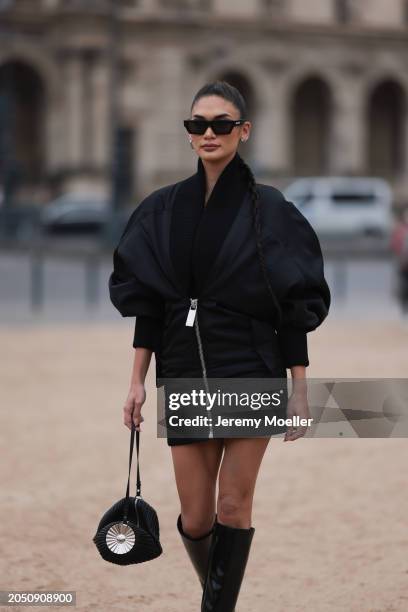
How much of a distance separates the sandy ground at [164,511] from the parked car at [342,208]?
94.5 feet

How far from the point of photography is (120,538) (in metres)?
4.29

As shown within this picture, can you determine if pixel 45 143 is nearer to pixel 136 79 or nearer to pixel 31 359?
pixel 136 79

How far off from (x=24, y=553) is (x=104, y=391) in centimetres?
542

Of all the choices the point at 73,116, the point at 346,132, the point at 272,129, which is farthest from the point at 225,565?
the point at 346,132

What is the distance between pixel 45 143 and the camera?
51.0 m

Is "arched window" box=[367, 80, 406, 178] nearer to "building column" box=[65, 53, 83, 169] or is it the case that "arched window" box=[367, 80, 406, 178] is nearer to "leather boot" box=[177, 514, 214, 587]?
"building column" box=[65, 53, 83, 169]

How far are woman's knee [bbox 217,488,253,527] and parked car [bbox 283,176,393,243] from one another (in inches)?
→ 1412

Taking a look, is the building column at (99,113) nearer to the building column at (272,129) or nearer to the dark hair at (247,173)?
the building column at (272,129)

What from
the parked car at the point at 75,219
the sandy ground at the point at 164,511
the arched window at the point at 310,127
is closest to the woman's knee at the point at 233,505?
the sandy ground at the point at 164,511

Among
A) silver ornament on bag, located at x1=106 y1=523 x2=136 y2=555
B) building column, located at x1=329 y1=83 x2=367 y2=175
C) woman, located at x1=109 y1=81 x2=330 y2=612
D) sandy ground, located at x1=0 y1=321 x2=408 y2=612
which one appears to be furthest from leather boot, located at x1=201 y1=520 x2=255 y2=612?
building column, located at x1=329 y1=83 x2=367 y2=175

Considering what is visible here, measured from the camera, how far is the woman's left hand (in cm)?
422

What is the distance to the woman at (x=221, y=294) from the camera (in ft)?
13.6

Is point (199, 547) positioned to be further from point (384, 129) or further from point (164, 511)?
point (384, 129)

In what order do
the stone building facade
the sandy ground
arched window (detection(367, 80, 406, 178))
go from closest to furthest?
the sandy ground < the stone building facade < arched window (detection(367, 80, 406, 178))
